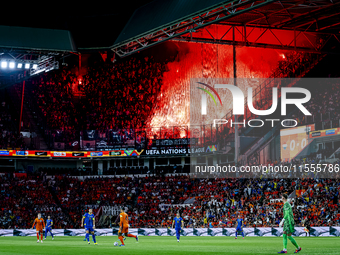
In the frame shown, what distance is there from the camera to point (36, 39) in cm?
4012

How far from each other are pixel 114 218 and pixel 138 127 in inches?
539

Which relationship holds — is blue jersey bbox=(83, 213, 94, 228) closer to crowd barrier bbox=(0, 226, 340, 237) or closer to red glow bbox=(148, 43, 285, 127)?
crowd barrier bbox=(0, 226, 340, 237)

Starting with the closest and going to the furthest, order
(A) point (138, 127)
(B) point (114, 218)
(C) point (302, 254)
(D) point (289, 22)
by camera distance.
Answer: (C) point (302, 254) < (D) point (289, 22) < (B) point (114, 218) < (A) point (138, 127)

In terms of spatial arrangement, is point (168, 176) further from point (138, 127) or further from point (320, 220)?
point (320, 220)

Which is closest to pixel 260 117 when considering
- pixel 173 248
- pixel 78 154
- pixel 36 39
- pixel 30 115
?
pixel 36 39

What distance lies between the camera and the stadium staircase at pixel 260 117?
40.7 m

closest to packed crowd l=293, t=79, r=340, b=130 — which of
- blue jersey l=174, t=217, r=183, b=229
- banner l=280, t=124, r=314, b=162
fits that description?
banner l=280, t=124, r=314, b=162

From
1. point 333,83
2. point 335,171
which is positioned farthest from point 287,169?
point 333,83

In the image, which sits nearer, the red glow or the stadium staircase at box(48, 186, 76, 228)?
the red glow

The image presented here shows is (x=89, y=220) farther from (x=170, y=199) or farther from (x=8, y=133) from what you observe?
(x=8, y=133)

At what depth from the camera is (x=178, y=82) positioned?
6091 cm

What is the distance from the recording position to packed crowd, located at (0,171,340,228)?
3806 centimetres

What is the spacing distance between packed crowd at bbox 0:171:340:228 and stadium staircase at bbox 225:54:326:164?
3435 mm

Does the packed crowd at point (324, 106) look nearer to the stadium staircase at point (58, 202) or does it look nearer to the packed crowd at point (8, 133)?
the stadium staircase at point (58, 202)
